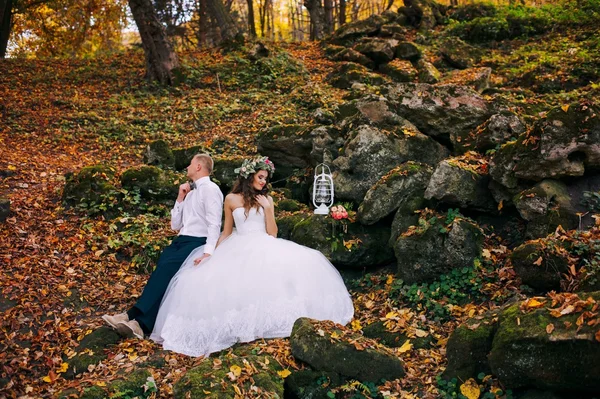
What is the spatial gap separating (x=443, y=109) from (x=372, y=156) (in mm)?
1726

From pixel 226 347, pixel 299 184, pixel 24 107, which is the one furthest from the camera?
pixel 24 107

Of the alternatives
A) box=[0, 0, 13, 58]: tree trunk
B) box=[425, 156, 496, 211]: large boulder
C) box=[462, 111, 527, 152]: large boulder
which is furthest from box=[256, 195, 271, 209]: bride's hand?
box=[0, 0, 13, 58]: tree trunk

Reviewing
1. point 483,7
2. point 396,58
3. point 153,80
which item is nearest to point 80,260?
point 153,80

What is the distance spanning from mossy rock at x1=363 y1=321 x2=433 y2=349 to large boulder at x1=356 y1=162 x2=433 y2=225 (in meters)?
1.99

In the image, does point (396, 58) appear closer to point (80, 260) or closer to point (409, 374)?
point (80, 260)

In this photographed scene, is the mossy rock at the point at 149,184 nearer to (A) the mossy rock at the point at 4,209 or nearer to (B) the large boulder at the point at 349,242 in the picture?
(A) the mossy rock at the point at 4,209

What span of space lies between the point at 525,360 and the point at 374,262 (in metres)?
3.54

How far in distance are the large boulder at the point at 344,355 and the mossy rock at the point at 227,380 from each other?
0.35 meters

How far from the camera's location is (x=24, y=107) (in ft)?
49.4

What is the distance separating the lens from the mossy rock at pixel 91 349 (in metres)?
5.55

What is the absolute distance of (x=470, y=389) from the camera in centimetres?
448

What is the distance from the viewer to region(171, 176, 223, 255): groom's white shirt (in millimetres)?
6500

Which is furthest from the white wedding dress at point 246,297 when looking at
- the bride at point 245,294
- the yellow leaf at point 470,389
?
the yellow leaf at point 470,389

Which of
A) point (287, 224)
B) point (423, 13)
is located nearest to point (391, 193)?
point (287, 224)
